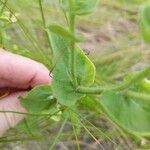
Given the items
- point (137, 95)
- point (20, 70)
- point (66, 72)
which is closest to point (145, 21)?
point (137, 95)

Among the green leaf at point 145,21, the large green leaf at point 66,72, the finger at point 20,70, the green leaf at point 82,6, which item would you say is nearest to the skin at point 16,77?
the finger at point 20,70

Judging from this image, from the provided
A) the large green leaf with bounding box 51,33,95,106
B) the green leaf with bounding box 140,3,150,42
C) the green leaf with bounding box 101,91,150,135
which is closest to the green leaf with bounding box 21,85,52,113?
the large green leaf with bounding box 51,33,95,106

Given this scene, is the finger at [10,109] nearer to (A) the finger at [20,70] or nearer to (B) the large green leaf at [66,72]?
(A) the finger at [20,70]

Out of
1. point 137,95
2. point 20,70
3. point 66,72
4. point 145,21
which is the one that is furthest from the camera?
point 20,70

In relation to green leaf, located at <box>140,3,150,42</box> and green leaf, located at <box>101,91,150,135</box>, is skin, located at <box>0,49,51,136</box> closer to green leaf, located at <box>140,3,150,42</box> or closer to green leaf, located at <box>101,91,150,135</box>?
green leaf, located at <box>101,91,150,135</box>

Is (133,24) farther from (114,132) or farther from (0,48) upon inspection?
(0,48)

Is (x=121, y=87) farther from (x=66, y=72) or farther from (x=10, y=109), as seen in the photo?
(x=10, y=109)
